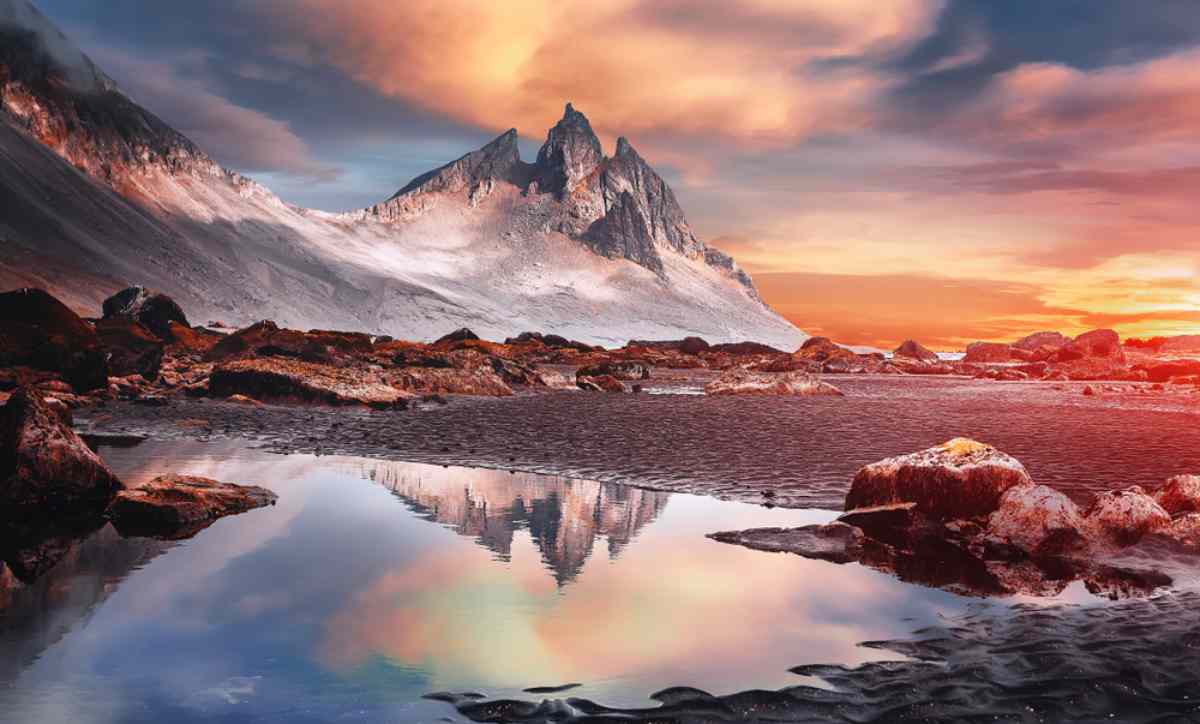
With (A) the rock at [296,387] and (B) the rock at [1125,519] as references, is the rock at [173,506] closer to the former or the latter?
(B) the rock at [1125,519]

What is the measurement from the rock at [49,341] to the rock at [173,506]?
21525 mm

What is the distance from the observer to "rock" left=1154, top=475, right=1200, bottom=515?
11406 mm

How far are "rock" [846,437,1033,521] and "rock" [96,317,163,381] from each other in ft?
112

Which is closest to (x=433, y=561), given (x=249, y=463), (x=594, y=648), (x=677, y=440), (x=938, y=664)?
(x=594, y=648)

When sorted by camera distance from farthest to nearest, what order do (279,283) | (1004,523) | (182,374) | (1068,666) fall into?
1. (279,283)
2. (182,374)
3. (1004,523)
4. (1068,666)

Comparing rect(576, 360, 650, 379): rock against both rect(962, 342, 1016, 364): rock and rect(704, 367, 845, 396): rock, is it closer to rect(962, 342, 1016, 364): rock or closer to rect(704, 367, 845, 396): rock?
rect(704, 367, 845, 396): rock

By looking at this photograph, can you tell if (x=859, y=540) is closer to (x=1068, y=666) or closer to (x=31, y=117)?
(x=1068, y=666)

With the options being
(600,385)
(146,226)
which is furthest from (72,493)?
(146,226)

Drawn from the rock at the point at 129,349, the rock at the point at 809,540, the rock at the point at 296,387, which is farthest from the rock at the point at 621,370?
the rock at the point at 809,540

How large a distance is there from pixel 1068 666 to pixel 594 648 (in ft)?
12.3

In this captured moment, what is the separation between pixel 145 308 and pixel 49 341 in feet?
126

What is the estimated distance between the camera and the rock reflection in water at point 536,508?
10.5 meters

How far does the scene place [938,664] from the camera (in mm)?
6484

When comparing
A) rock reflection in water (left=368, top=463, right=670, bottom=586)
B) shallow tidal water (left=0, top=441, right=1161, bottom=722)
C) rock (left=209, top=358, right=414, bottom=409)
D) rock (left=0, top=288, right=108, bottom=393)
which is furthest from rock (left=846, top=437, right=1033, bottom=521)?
rock (left=0, top=288, right=108, bottom=393)
